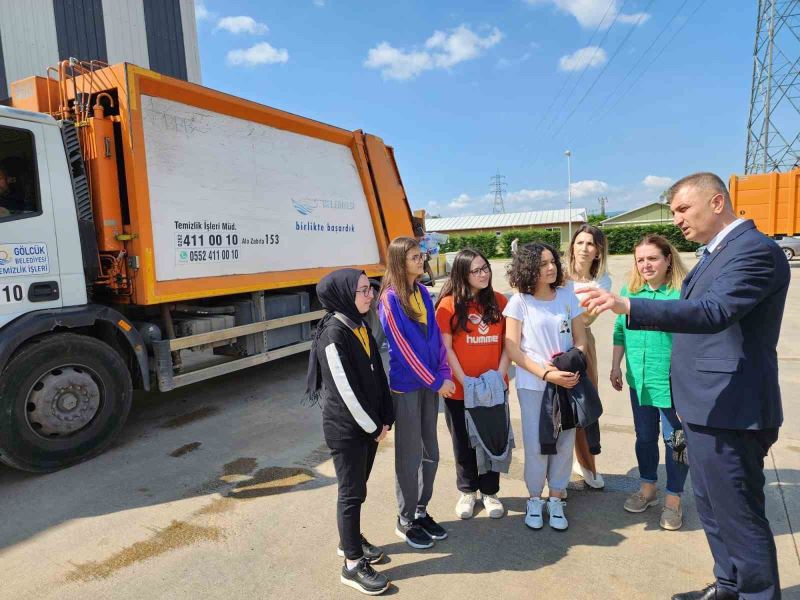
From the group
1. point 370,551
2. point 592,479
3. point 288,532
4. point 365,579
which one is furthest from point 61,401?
point 592,479

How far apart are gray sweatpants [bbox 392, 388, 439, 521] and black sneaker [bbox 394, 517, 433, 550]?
0.17ft

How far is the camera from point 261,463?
402cm

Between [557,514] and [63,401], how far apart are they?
3665 mm

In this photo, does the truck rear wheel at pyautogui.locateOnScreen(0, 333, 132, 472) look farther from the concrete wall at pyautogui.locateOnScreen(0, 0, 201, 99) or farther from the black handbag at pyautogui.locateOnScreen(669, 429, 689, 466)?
the concrete wall at pyautogui.locateOnScreen(0, 0, 201, 99)

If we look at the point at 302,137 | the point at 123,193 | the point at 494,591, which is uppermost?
the point at 302,137

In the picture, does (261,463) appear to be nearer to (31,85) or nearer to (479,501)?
(479,501)

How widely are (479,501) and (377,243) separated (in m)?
4.85

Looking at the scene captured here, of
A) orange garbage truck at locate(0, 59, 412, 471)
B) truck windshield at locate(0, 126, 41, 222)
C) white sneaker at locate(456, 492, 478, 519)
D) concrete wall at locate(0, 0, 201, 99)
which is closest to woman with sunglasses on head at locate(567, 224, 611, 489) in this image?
white sneaker at locate(456, 492, 478, 519)

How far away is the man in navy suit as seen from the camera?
1.89 m

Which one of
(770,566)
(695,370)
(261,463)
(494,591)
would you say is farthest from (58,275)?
(770,566)

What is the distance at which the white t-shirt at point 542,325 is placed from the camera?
9.76 ft

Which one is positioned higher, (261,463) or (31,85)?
(31,85)

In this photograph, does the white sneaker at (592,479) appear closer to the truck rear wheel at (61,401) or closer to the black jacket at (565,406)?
the black jacket at (565,406)

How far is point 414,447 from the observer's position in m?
2.81
